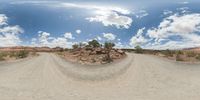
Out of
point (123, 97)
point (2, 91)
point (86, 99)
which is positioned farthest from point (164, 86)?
point (2, 91)

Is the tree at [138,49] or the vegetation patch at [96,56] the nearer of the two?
the vegetation patch at [96,56]

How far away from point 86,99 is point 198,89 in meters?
5.91

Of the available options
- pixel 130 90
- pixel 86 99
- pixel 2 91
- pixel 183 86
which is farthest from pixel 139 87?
pixel 2 91

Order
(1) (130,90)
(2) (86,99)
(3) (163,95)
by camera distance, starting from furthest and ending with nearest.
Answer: (1) (130,90) < (3) (163,95) < (2) (86,99)

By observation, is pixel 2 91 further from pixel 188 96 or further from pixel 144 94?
pixel 188 96

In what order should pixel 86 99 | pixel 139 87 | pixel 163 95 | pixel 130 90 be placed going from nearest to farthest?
1. pixel 86 99
2. pixel 163 95
3. pixel 130 90
4. pixel 139 87

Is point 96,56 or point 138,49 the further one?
point 138,49

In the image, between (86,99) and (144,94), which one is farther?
(144,94)

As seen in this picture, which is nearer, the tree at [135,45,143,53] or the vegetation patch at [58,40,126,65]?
the vegetation patch at [58,40,126,65]

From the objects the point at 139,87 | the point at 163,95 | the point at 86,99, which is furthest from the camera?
the point at 139,87

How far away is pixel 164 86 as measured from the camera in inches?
687

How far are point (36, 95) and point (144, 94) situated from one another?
4.53 metres

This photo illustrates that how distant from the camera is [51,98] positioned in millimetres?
13430

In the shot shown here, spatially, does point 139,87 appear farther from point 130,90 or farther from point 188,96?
point 188,96
